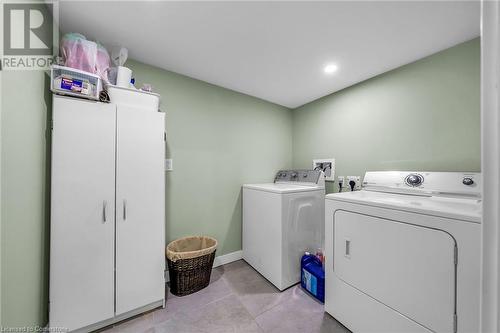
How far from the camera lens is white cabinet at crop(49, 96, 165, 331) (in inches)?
46.6

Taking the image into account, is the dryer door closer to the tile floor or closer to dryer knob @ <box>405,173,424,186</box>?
the tile floor

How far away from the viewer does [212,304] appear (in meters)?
1.58

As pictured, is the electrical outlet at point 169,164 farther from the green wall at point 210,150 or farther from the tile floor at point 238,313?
the tile floor at point 238,313

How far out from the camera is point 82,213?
124 cm

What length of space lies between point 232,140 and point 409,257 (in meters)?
1.95

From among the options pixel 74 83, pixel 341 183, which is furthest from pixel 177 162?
pixel 341 183

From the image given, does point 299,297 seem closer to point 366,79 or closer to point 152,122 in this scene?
point 152,122

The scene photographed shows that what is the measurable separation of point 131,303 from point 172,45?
2.09 meters

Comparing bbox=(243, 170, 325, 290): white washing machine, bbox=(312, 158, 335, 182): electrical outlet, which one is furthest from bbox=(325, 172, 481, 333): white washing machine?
bbox=(312, 158, 335, 182): electrical outlet

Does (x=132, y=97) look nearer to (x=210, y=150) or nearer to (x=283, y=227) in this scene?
(x=210, y=150)

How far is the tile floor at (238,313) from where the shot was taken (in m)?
1.35

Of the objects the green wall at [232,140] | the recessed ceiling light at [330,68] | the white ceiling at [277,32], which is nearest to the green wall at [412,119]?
the green wall at [232,140]

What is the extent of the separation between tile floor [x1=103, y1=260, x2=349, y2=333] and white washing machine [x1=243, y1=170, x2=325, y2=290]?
6.7 inches

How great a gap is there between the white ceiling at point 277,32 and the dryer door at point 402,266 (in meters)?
1.35
